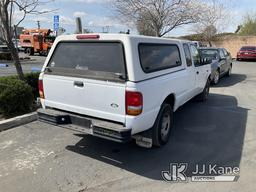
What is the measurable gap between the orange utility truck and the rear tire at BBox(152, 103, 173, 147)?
27.8 metres

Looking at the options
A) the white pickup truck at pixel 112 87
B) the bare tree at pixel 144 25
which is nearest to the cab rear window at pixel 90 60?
the white pickup truck at pixel 112 87

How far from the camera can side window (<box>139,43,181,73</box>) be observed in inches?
148

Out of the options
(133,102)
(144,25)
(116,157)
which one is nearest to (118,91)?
(133,102)

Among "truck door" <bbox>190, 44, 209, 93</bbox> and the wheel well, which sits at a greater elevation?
"truck door" <bbox>190, 44, 209, 93</bbox>

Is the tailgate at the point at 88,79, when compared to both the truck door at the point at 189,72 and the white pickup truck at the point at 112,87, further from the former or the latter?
the truck door at the point at 189,72

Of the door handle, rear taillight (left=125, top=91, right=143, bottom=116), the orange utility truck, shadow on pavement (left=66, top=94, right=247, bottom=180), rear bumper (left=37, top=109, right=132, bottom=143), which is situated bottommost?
shadow on pavement (left=66, top=94, right=247, bottom=180)

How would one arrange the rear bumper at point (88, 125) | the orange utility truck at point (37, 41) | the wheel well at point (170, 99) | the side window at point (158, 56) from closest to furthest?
the rear bumper at point (88, 125)
the side window at point (158, 56)
the wheel well at point (170, 99)
the orange utility truck at point (37, 41)

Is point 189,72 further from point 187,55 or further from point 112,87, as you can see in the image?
point 112,87

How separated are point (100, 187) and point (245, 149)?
8.92 ft

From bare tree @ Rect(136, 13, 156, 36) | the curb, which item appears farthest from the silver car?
bare tree @ Rect(136, 13, 156, 36)

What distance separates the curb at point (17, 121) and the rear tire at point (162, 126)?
10.1 ft

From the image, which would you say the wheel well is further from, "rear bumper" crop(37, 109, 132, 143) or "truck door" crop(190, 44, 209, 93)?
"truck door" crop(190, 44, 209, 93)

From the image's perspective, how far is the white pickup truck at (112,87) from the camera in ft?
11.3

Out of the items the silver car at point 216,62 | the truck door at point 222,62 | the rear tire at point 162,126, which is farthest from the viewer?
the truck door at point 222,62
